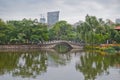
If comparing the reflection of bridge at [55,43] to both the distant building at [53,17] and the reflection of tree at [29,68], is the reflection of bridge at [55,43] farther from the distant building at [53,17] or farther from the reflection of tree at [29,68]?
the distant building at [53,17]

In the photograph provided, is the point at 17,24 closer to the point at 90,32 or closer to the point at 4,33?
the point at 4,33

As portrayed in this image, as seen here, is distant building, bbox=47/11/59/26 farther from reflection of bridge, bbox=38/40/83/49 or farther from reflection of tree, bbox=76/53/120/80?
reflection of tree, bbox=76/53/120/80

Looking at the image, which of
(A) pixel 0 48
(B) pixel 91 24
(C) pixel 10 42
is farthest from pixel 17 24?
(B) pixel 91 24

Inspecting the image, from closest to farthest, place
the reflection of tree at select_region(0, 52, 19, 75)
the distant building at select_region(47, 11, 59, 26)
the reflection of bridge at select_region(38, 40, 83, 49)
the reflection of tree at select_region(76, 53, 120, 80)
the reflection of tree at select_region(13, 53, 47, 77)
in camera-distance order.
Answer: the reflection of tree at select_region(76, 53, 120, 80), the reflection of tree at select_region(13, 53, 47, 77), the reflection of tree at select_region(0, 52, 19, 75), the reflection of bridge at select_region(38, 40, 83, 49), the distant building at select_region(47, 11, 59, 26)

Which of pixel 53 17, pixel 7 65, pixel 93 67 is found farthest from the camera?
pixel 53 17

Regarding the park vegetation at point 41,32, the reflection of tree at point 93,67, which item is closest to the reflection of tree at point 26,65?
the reflection of tree at point 93,67

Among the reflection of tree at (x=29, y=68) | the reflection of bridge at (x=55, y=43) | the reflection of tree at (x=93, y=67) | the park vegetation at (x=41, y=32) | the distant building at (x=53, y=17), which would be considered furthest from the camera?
the distant building at (x=53, y=17)

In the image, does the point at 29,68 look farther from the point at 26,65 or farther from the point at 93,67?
the point at 93,67

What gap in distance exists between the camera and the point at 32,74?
20.0 metres

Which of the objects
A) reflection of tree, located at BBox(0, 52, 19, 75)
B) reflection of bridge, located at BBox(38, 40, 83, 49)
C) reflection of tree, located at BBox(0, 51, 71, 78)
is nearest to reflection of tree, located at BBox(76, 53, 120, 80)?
reflection of tree, located at BBox(0, 51, 71, 78)

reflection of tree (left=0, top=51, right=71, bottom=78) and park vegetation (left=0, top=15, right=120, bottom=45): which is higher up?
park vegetation (left=0, top=15, right=120, bottom=45)

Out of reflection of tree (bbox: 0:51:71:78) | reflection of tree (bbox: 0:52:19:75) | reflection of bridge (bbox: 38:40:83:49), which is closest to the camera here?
reflection of tree (bbox: 0:51:71:78)

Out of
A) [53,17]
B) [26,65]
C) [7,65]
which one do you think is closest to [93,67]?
[26,65]

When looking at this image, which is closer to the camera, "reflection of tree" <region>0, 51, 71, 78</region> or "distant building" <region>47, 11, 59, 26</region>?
"reflection of tree" <region>0, 51, 71, 78</region>
